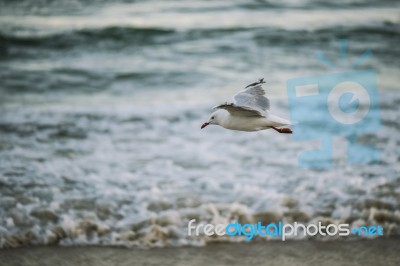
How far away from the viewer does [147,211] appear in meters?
3.95

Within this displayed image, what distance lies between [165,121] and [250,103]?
15.6ft

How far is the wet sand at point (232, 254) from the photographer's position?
3.31 meters

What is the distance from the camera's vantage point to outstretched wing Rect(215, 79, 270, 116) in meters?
1.23

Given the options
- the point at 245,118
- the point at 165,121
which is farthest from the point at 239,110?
the point at 165,121

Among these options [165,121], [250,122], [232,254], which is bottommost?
[232,254]

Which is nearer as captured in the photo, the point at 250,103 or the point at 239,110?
the point at 239,110

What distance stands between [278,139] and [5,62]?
208 inches

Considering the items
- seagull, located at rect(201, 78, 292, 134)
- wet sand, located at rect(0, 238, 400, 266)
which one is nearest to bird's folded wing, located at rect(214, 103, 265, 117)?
seagull, located at rect(201, 78, 292, 134)

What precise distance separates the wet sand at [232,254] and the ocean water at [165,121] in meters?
0.12

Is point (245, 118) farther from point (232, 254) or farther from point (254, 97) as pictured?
point (232, 254)

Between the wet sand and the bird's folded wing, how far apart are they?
2.18 m

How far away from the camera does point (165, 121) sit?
20.1 feet

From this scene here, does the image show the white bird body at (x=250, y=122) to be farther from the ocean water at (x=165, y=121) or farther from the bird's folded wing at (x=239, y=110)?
the ocean water at (x=165, y=121)

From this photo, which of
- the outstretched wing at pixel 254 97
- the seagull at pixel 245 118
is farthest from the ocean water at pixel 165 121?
the seagull at pixel 245 118
